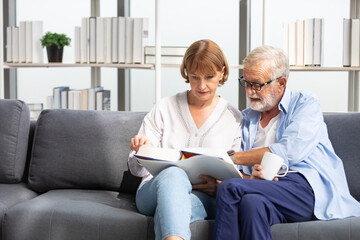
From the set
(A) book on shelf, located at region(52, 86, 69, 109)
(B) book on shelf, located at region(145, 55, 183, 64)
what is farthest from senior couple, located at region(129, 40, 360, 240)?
(A) book on shelf, located at region(52, 86, 69, 109)

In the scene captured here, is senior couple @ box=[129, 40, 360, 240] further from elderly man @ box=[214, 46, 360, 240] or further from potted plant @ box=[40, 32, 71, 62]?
potted plant @ box=[40, 32, 71, 62]

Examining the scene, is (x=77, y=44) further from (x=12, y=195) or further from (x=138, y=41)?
(x=12, y=195)

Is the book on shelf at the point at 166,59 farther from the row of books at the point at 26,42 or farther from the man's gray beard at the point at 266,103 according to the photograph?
the man's gray beard at the point at 266,103

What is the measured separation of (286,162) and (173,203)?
53cm

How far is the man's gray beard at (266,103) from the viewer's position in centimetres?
233

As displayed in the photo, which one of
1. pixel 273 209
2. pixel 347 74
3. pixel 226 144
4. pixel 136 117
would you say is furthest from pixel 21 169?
pixel 347 74

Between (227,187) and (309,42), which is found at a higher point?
(309,42)

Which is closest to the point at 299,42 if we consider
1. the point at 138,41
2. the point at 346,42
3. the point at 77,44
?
the point at 346,42

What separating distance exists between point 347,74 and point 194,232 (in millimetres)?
2496

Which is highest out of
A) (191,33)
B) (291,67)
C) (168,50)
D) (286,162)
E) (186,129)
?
(191,33)

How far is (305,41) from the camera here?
3.52 m

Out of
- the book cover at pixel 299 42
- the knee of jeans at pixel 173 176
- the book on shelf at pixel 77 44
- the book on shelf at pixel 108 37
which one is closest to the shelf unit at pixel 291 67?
the book cover at pixel 299 42

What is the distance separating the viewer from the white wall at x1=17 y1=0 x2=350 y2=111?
4.16 metres

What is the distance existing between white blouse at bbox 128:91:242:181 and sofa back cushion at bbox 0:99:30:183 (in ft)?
2.29
